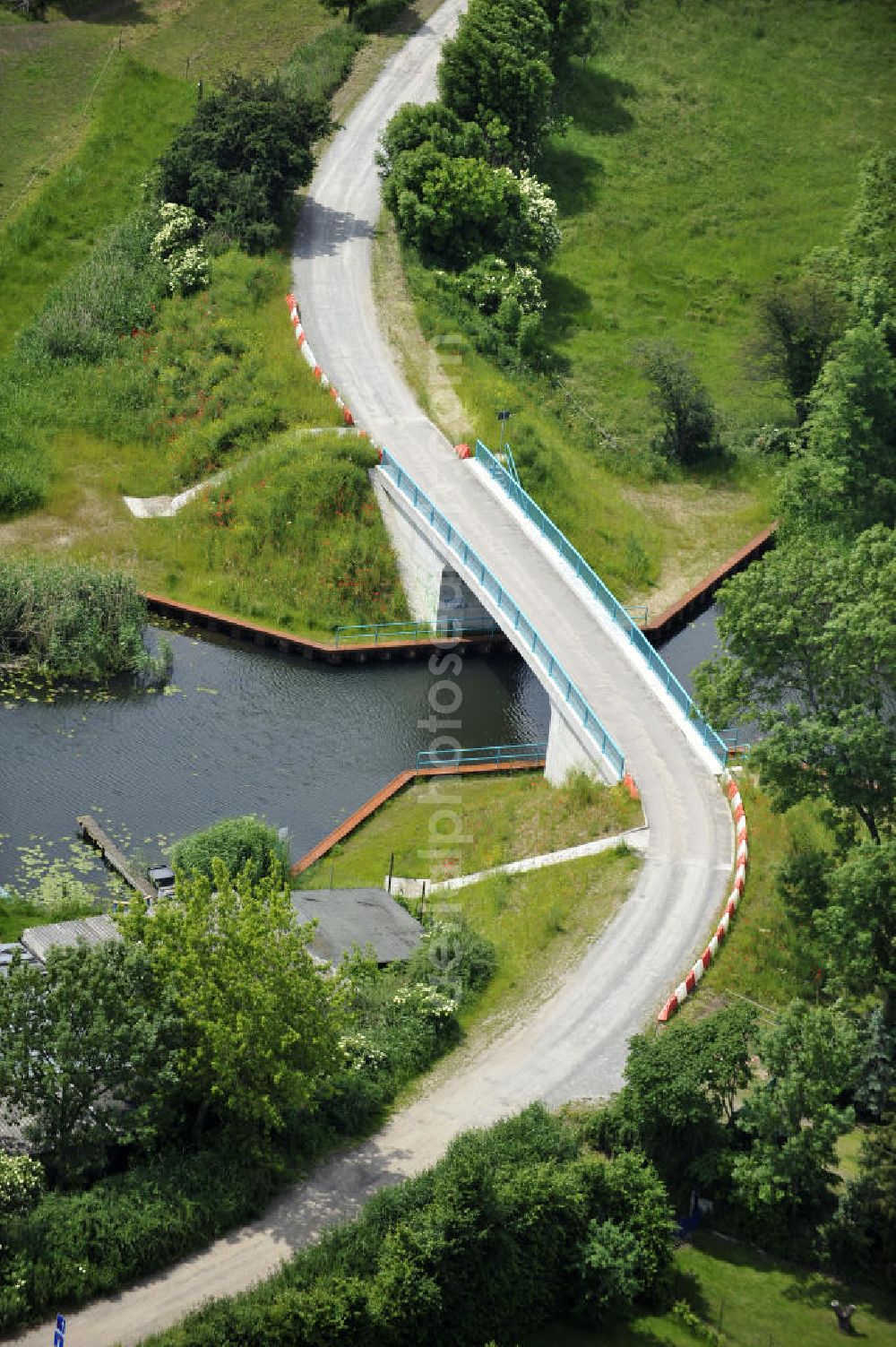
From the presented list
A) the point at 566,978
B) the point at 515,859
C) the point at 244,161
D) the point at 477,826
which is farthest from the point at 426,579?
the point at 244,161

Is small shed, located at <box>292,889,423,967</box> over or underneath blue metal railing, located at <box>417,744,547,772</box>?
over

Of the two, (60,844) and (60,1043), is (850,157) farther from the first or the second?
(60,1043)

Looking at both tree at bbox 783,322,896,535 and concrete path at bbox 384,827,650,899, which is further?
tree at bbox 783,322,896,535

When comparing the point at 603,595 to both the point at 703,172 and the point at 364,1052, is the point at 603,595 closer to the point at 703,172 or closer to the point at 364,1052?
the point at 364,1052

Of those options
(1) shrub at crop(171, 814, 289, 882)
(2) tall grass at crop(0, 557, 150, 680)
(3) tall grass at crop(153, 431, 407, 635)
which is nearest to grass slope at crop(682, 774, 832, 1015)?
(1) shrub at crop(171, 814, 289, 882)

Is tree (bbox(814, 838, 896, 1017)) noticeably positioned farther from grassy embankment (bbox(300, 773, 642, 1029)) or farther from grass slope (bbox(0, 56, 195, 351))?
grass slope (bbox(0, 56, 195, 351))
